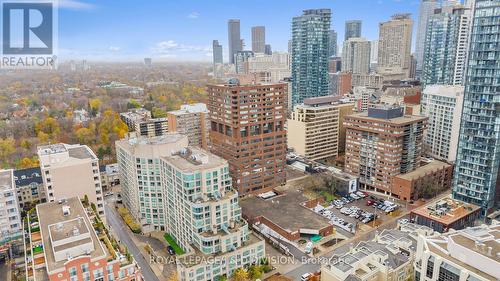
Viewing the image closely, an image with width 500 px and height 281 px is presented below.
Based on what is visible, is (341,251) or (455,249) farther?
(341,251)

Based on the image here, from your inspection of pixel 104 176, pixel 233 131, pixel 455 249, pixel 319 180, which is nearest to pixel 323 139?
pixel 319 180

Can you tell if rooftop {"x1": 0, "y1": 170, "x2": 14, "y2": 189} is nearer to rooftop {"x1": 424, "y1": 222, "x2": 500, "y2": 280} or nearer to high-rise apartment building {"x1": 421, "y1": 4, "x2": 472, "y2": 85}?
rooftop {"x1": 424, "y1": 222, "x2": 500, "y2": 280}

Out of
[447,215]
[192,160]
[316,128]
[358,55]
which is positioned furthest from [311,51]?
[192,160]

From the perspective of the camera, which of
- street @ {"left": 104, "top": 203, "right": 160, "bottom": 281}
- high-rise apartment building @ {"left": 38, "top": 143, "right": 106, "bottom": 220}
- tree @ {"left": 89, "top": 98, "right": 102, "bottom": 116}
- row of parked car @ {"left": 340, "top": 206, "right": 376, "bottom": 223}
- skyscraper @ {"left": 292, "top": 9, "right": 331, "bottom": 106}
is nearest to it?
street @ {"left": 104, "top": 203, "right": 160, "bottom": 281}

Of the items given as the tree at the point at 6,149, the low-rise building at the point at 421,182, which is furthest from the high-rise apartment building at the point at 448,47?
the tree at the point at 6,149

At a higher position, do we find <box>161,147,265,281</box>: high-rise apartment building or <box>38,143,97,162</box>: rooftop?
<box>38,143,97,162</box>: rooftop

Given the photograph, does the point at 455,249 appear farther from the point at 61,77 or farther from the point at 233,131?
the point at 61,77

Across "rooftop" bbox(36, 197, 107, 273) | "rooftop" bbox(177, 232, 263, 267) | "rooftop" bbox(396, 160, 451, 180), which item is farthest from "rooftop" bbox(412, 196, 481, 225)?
"rooftop" bbox(36, 197, 107, 273)
